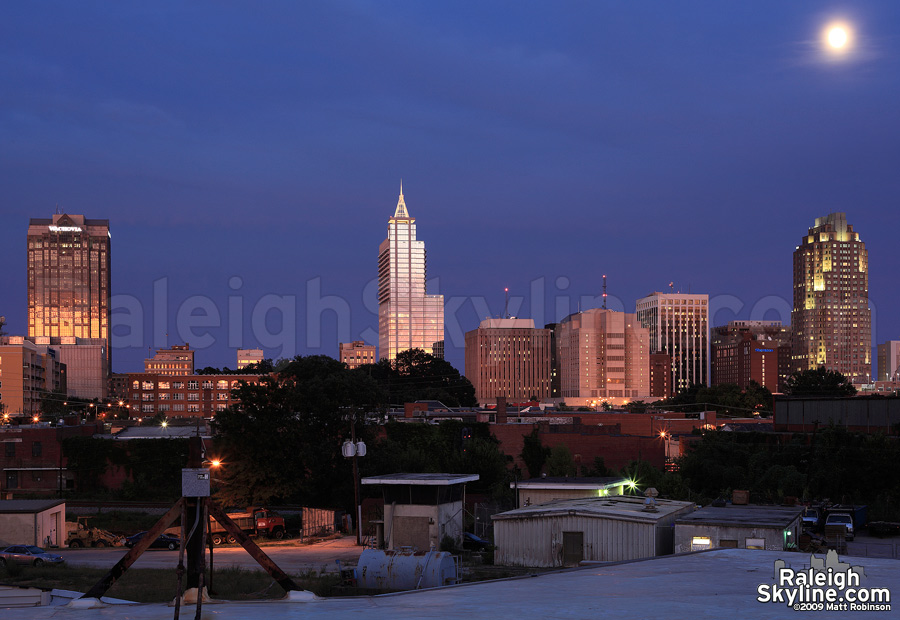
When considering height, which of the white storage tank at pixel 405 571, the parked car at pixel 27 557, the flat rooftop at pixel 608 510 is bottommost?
the parked car at pixel 27 557

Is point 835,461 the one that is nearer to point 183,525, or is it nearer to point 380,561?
point 380,561

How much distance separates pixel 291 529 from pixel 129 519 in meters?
9.77

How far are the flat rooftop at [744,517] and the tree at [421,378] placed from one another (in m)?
146

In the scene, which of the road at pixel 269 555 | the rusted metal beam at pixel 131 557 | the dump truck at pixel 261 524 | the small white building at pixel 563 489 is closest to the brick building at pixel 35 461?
the dump truck at pixel 261 524

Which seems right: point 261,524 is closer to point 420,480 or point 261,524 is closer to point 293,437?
point 293,437

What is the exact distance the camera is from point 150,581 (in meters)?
25.5

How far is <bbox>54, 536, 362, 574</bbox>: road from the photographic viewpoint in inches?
1216

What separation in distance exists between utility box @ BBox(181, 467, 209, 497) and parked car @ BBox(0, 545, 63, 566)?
1943cm

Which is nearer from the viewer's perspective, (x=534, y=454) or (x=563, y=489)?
(x=563, y=489)

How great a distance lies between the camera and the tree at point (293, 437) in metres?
48.9

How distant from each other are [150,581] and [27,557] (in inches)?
311

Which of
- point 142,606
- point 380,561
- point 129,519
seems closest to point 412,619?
point 142,606
